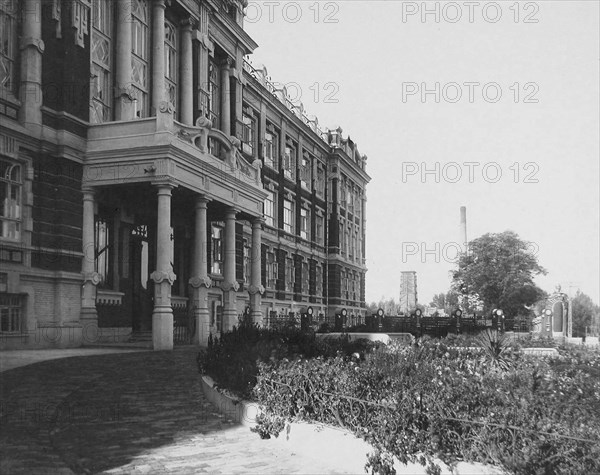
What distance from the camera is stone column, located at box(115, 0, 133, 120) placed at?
21.3 m

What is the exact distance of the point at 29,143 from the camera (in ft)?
56.3

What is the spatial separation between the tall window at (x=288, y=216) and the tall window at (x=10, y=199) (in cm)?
→ 2425

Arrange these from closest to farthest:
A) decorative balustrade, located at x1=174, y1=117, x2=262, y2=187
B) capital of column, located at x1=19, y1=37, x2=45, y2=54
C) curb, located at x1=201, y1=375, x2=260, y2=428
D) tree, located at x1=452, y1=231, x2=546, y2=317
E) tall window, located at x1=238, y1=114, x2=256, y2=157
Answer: curb, located at x1=201, y1=375, x2=260, y2=428 → capital of column, located at x1=19, y1=37, x2=45, y2=54 → decorative balustrade, located at x1=174, y1=117, x2=262, y2=187 → tall window, located at x1=238, y1=114, x2=256, y2=157 → tree, located at x1=452, y1=231, x2=546, y2=317

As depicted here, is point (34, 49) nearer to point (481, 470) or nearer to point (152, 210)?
point (152, 210)

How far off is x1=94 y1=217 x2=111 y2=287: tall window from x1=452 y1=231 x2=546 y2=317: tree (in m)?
53.8

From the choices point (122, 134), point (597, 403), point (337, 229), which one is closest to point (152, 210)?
point (122, 134)

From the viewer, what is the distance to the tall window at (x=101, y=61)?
67.1ft

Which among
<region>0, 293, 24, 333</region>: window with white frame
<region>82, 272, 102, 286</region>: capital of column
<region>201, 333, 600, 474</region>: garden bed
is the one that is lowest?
<region>201, 333, 600, 474</region>: garden bed

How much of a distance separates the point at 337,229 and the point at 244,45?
72.4ft

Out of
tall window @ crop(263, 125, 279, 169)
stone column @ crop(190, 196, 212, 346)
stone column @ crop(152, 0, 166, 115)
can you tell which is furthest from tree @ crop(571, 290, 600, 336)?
stone column @ crop(152, 0, 166, 115)

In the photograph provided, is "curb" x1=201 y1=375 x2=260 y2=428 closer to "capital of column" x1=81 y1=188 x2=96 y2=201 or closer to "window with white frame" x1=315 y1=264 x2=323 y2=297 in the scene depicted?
"capital of column" x1=81 y1=188 x2=96 y2=201

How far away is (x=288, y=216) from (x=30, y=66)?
25273 millimetres

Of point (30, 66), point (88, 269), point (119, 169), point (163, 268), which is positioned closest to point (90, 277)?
point (88, 269)

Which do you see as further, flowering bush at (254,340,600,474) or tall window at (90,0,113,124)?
tall window at (90,0,113,124)
